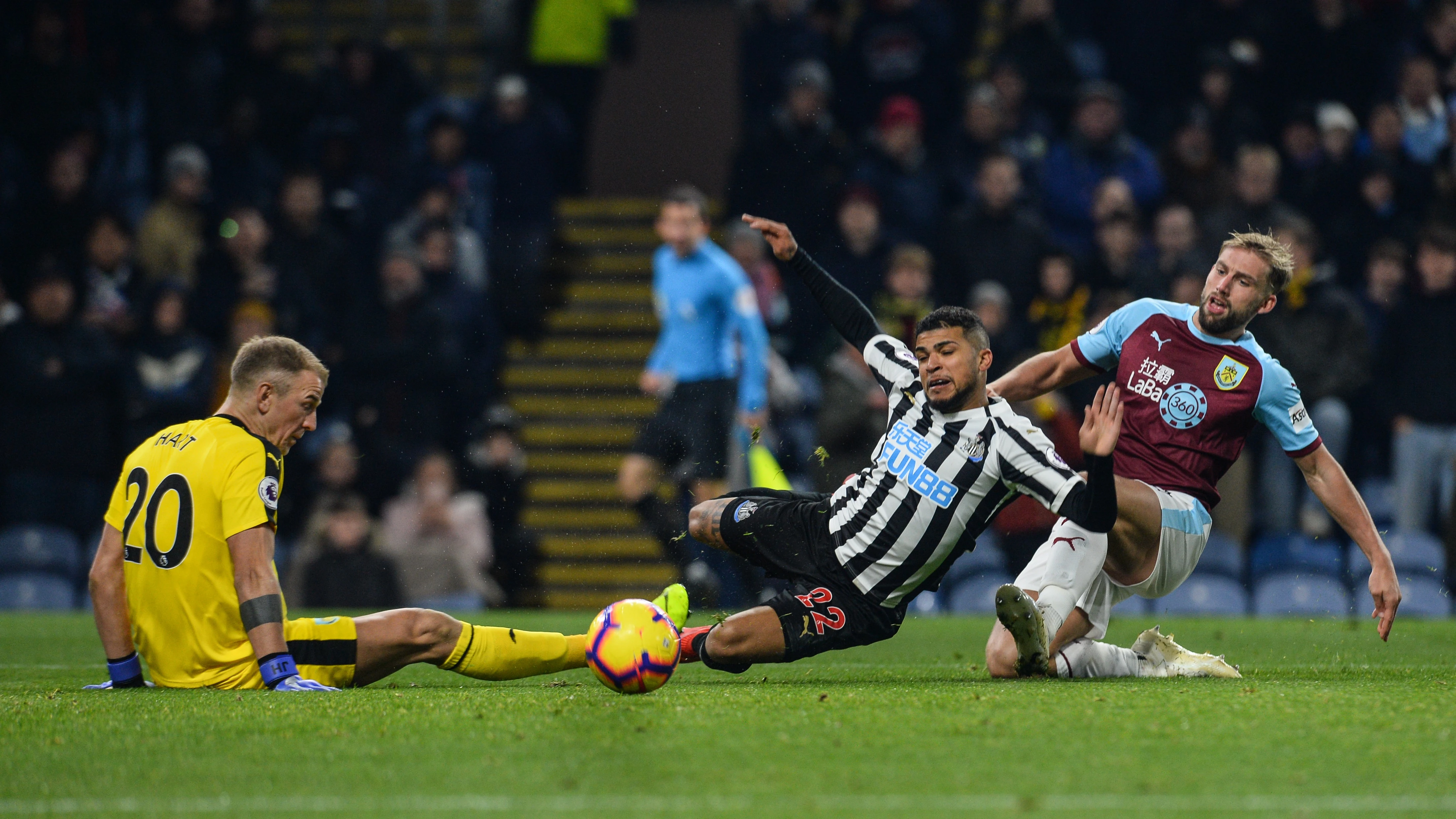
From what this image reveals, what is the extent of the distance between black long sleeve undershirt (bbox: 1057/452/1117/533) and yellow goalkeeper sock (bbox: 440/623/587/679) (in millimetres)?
1846

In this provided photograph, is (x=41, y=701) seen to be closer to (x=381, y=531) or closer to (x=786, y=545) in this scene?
(x=786, y=545)

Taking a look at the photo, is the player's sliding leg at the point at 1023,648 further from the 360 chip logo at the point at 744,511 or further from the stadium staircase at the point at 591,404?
the stadium staircase at the point at 591,404

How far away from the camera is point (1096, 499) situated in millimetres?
5621

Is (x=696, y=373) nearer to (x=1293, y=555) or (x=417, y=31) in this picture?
(x=1293, y=555)

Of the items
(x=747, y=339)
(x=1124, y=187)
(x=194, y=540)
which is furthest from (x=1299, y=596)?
(x=194, y=540)

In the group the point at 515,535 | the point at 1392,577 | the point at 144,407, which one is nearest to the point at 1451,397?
the point at 1392,577

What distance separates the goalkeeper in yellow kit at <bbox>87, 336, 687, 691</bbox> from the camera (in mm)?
5602

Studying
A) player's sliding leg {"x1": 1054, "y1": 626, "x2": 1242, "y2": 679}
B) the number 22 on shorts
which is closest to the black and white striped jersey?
the number 22 on shorts

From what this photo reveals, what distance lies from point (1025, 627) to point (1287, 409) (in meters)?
1.55

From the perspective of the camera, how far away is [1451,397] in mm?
11359

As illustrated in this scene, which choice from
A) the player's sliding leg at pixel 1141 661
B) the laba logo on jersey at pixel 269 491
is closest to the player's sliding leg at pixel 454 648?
the laba logo on jersey at pixel 269 491

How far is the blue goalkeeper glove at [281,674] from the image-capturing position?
5.52 metres

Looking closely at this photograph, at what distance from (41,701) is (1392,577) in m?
4.98

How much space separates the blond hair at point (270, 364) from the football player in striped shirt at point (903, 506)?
1.82m
